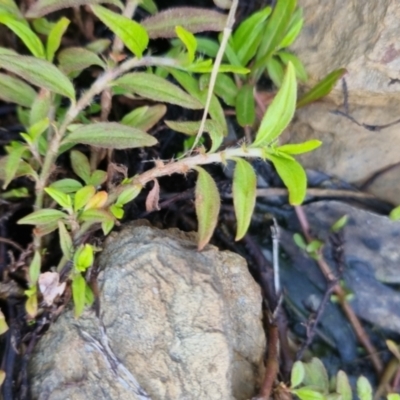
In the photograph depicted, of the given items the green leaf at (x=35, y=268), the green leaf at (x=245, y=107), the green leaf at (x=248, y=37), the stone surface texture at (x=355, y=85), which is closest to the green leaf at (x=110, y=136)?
the green leaf at (x=35, y=268)

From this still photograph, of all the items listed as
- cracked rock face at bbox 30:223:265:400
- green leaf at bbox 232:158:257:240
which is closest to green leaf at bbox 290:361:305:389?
cracked rock face at bbox 30:223:265:400

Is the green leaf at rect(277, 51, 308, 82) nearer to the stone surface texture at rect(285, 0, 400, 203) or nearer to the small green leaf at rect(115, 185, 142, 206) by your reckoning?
the stone surface texture at rect(285, 0, 400, 203)

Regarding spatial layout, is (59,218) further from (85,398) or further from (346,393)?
(346,393)

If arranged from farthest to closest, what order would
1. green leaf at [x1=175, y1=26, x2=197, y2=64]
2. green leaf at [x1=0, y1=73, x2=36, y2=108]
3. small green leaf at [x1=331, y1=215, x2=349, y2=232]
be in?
small green leaf at [x1=331, y1=215, x2=349, y2=232] → green leaf at [x1=0, y1=73, x2=36, y2=108] → green leaf at [x1=175, y1=26, x2=197, y2=64]

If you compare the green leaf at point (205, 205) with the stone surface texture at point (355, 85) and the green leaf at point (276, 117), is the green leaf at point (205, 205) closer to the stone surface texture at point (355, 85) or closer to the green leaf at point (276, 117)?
the green leaf at point (276, 117)

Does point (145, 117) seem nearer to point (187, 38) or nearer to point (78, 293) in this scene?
point (187, 38)
